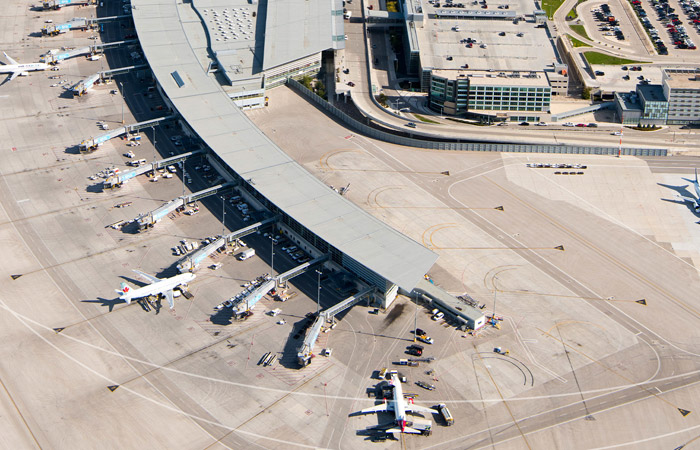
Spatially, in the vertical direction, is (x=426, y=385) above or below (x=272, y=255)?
below

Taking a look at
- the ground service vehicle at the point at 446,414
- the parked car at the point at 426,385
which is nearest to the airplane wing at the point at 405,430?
the ground service vehicle at the point at 446,414

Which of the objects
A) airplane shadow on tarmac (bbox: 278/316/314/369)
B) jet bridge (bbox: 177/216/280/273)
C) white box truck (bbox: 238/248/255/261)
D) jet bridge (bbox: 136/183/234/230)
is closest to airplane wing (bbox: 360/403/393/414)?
airplane shadow on tarmac (bbox: 278/316/314/369)

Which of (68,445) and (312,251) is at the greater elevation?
(312,251)

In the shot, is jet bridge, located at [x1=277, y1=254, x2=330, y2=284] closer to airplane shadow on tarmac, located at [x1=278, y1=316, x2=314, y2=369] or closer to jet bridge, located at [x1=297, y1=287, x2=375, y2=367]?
airplane shadow on tarmac, located at [x1=278, y1=316, x2=314, y2=369]

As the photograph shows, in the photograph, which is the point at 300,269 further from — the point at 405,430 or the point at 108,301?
the point at 405,430

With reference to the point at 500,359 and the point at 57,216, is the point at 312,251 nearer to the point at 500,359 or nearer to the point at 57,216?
the point at 500,359

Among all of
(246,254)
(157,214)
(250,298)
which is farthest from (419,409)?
(157,214)

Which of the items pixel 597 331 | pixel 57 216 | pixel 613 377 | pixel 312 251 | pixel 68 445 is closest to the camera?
pixel 68 445

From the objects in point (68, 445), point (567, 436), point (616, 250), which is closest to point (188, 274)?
point (68, 445)
